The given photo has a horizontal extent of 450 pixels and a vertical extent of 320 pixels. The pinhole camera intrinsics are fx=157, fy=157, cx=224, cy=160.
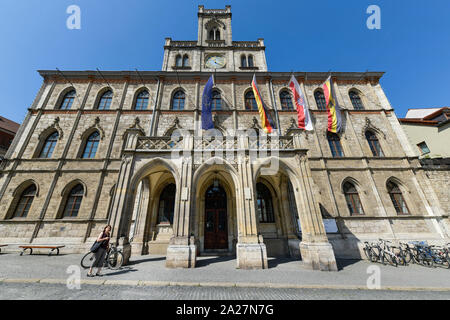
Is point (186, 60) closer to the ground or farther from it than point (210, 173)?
farther from it

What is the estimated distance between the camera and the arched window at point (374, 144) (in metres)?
12.8

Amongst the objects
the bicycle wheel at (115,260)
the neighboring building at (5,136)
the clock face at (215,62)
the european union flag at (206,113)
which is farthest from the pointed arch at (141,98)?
the neighboring building at (5,136)

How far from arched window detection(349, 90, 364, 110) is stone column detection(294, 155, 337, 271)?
11212mm

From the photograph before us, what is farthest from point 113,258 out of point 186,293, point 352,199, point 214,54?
point 214,54

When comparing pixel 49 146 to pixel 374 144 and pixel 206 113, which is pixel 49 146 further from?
pixel 374 144

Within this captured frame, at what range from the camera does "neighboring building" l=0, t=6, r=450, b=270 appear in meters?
7.79

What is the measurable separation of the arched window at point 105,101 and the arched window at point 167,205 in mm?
9598

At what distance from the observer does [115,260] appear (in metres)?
6.46

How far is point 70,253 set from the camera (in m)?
9.48

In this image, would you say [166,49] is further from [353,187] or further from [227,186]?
[353,187]

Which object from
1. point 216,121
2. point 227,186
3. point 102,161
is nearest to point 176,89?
point 216,121

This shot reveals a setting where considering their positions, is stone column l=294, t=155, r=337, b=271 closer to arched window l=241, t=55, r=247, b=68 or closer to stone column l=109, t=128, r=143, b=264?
stone column l=109, t=128, r=143, b=264

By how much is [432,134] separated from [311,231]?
18.8 metres
